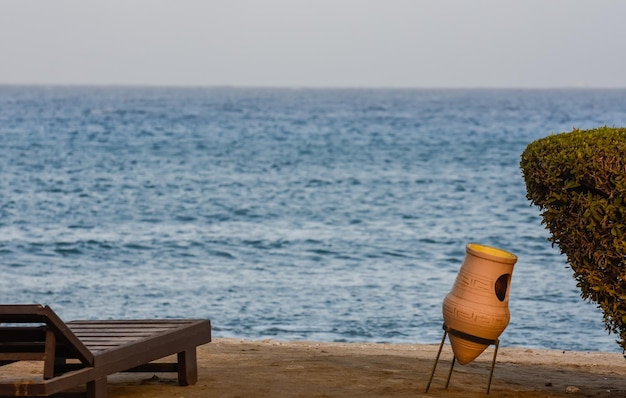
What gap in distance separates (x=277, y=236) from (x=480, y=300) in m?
16.0

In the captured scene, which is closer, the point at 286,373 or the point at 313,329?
the point at 286,373

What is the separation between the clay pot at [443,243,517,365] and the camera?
6379 millimetres

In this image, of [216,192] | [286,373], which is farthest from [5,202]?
[286,373]

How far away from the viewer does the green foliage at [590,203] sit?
19.8ft

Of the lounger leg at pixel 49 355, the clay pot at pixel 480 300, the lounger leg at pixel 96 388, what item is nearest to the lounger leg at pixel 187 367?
the lounger leg at pixel 96 388

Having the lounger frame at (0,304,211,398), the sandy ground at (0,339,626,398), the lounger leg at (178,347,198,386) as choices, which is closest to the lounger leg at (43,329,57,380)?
the lounger frame at (0,304,211,398)

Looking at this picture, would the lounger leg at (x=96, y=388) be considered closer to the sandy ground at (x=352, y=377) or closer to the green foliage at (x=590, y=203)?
the sandy ground at (x=352, y=377)

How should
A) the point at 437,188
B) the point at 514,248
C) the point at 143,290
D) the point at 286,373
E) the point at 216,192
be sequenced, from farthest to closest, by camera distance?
the point at 437,188
the point at 216,192
the point at 514,248
the point at 143,290
the point at 286,373

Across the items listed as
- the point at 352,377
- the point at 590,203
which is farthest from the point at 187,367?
the point at 590,203

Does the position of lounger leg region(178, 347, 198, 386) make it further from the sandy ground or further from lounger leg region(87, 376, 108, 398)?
lounger leg region(87, 376, 108, 398)

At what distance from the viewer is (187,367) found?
6922mm

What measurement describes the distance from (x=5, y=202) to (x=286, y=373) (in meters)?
23.8

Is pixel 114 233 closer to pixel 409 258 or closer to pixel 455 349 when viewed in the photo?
pixel 409 258

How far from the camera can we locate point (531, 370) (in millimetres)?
8445
